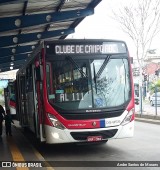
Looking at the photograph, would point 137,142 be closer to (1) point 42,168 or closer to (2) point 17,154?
(2) point 17,154

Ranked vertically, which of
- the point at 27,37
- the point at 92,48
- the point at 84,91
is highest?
the point at 27,37

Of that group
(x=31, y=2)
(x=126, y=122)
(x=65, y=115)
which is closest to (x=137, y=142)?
(x=126, y=122)

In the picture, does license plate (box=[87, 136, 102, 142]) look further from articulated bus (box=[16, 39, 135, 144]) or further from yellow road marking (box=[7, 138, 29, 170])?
yellow road marking (box=[7, 138, 29, 170])

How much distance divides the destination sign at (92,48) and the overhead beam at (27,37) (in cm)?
1598

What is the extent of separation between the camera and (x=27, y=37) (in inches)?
1048

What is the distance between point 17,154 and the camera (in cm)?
1070

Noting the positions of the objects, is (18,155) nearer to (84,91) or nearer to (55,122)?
(55,122)

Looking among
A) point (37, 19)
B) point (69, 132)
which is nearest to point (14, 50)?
point (37, 19)

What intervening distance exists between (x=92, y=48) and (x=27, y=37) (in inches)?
660

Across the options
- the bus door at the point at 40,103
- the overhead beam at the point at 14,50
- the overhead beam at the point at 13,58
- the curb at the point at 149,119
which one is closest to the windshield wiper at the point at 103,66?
the bus door at the point at 40,103

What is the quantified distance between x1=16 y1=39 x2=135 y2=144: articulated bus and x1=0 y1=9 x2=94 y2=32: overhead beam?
974 centimetres

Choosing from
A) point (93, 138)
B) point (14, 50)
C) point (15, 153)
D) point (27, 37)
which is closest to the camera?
point (93, 138)

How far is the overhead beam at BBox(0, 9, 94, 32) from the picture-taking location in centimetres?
1986

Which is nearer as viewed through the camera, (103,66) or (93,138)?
(93,138)
